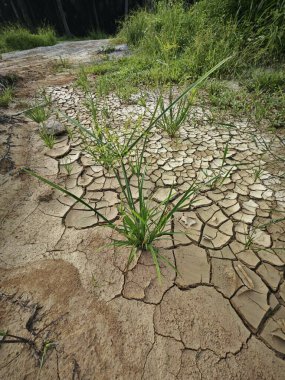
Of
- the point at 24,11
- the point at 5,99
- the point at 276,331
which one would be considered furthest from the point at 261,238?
the point at 24,11

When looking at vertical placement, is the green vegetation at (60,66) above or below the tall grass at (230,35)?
below

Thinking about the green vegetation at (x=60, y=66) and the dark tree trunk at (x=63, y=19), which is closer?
the green vegetation at (x=60, y=66)

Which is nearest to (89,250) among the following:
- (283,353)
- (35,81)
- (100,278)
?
(100,278)

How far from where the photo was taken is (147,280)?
0.95 metres

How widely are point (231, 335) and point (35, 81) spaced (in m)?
3.38

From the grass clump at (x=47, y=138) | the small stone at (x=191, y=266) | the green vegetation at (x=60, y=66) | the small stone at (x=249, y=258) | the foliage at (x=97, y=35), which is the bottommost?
the small stone at (x=249, y=258)

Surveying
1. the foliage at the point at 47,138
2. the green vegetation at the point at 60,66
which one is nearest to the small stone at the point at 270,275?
the foliage at the point at 47,138

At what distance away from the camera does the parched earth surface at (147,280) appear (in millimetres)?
759

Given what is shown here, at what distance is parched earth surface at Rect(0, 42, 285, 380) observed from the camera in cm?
76

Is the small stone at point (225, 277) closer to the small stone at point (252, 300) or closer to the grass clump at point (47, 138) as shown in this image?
the small stone at point (252, 300)

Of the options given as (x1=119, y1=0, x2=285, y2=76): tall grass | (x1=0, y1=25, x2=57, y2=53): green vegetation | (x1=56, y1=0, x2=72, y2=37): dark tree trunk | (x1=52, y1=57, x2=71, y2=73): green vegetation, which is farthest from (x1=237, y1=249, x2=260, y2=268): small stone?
(x1=56, y1=0, x2=72, y2=37): dark tree trunk

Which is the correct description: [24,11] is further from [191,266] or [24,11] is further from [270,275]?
[270,275]

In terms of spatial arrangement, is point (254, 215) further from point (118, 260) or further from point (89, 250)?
point (89, 250)

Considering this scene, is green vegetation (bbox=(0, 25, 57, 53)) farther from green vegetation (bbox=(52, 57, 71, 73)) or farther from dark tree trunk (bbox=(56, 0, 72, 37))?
dark tree trunk (bbox=(56, 0, 72, 37))
